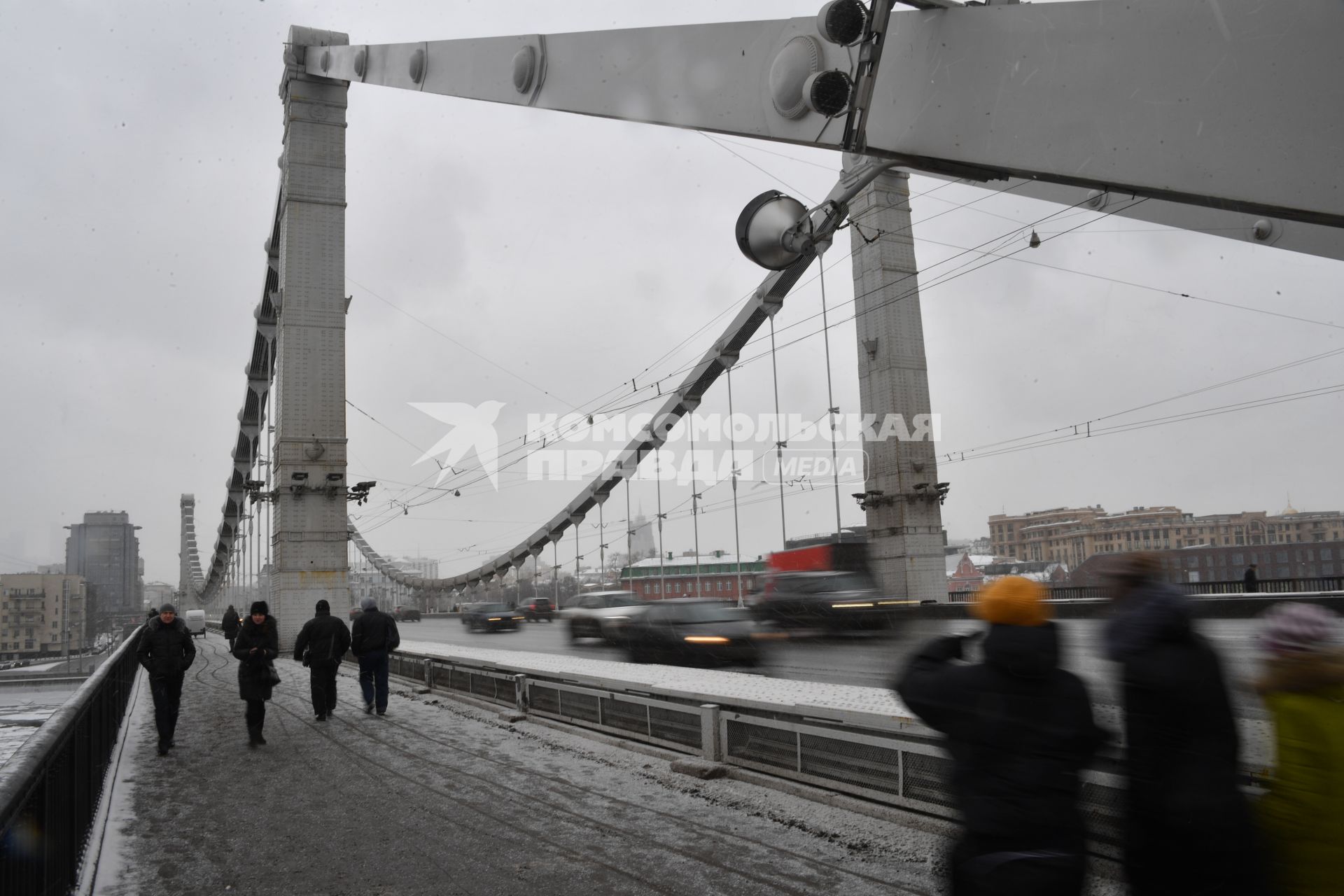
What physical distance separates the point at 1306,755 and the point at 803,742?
12.6ft

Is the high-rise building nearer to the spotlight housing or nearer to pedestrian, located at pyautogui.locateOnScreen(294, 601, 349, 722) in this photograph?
pedestrian, located at pyautogui.locateOnScreen(294, 601, 349, 722)

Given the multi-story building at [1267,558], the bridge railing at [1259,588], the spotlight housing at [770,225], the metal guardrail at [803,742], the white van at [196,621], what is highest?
the spotlight housing at [770,225]

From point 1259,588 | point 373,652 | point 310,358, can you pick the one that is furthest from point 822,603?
point 310,358

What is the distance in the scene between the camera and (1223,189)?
9.12 feet

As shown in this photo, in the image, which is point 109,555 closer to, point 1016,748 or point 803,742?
point 803,742

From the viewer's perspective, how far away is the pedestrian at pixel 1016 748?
2.24 meters

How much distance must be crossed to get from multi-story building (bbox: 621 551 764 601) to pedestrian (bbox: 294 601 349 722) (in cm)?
2980

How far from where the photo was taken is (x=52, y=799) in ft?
13.1

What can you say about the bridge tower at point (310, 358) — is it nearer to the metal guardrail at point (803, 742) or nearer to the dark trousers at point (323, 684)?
the dark trousers at point (323, 684)

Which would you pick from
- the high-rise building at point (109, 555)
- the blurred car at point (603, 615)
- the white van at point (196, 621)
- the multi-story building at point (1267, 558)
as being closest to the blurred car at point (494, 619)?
the blurred car at point (603, 615)

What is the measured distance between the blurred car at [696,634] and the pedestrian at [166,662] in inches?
246

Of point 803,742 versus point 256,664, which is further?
point 256,664

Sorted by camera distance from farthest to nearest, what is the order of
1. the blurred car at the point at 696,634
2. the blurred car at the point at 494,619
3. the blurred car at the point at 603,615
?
the blurred car at the point at 494,619 < the blurred car at the point at 603,615 < the blurred car at the point at 696,634

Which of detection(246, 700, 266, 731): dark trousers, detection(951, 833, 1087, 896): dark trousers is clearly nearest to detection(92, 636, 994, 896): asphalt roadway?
detection(246, 700, 266, 731): dark trousers
